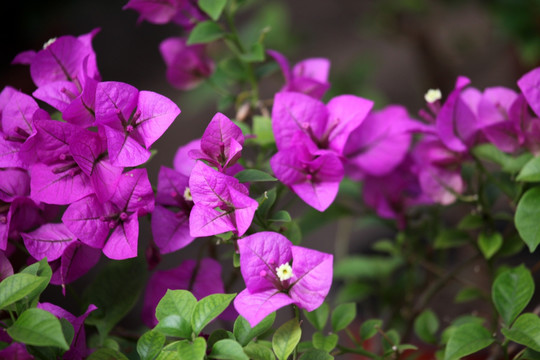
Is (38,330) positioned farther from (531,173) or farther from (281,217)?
(531,173)

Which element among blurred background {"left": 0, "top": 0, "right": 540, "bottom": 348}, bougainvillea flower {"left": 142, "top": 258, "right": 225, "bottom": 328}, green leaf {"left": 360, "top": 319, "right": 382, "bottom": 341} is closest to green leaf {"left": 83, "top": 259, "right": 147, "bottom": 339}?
bougainvillea flower {"left": 142, "top": 258, "right": 225, "bottom": 328}

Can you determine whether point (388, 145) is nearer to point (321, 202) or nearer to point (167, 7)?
point (321, 202)

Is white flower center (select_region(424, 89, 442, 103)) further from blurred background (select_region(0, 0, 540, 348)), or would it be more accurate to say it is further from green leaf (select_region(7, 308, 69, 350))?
blurred background (select_region(0, 0, 540, 348))

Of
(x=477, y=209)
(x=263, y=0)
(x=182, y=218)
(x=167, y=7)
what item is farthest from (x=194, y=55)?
(x=263, y=0)

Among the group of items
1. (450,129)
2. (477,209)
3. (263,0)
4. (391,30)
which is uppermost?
(450,129)

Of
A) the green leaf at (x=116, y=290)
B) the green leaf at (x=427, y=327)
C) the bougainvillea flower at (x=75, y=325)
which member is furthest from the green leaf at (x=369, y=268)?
the bougainvillea flower at (x=75, y=325)

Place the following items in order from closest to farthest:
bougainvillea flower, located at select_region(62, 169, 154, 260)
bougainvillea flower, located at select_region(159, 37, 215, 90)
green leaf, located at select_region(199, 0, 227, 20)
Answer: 1. bougainvillea flower, located at select_region(62, 169, 154, 260)
2. green leaf, located at select_region(199, 0, 227, 20)
3. bougainvillea flower, located at select_region(159, 37, 215, 90)

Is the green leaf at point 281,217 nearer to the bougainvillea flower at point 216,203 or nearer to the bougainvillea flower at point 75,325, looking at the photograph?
the bougainvillea flower at point 216,203
